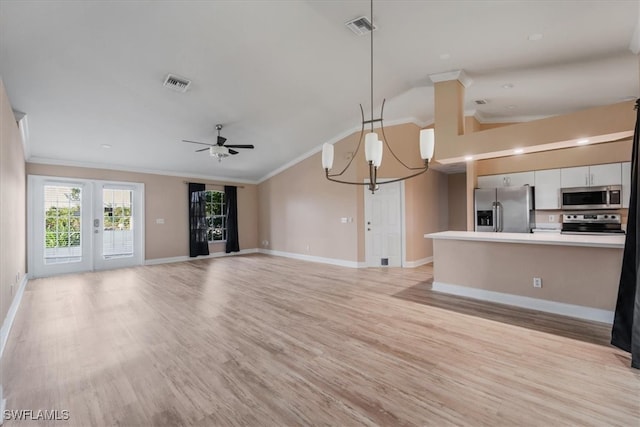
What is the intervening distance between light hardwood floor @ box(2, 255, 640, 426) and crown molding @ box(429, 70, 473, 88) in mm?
3174

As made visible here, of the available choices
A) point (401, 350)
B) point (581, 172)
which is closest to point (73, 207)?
point (401, 350)

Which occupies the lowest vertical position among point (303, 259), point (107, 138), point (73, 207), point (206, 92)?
point (303, 259)

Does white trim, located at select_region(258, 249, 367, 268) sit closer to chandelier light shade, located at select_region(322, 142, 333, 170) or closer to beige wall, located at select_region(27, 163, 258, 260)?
beige wall, located at select_region(27, 163, 258, 260)

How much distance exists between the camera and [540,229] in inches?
212

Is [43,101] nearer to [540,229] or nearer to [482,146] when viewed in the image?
[482,146]

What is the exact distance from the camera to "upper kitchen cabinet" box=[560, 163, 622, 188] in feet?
15.3

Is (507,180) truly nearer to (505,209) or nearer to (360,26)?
(505,209)

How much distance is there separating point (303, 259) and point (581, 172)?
6.01m

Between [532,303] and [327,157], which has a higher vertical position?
[327,157]

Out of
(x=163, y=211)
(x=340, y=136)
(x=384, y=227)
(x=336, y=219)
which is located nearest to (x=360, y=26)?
(x=340, y=136)

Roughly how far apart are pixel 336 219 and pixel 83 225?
5676 millimetres

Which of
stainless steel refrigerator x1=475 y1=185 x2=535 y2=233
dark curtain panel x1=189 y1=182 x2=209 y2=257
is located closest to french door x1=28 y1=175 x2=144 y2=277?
dark curtain panel x1=189 y1=182 x2=209 y2=257

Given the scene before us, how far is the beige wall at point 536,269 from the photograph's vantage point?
9.71ft

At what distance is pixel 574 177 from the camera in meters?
4.98
